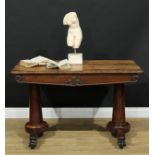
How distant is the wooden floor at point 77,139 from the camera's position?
2.79m

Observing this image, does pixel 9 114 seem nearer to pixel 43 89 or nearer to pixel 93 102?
pixel 43 89

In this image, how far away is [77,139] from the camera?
9.99 ft

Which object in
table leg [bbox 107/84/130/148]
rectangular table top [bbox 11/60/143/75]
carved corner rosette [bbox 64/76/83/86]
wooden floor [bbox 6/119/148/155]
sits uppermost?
rectangular table top [bbox 11/60/143/75]

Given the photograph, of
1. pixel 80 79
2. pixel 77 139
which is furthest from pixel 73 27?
pixel 77 139

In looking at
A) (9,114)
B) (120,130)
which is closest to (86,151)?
(120,130)

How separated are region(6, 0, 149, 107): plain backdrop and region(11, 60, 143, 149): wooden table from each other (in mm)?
614

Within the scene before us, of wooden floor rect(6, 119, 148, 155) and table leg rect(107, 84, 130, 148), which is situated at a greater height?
table leg rect(107, 84, 130, 148)

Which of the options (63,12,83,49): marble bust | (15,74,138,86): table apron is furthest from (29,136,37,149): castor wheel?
(63,12,83,49): marble bust

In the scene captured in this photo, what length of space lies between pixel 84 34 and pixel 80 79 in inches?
35.7

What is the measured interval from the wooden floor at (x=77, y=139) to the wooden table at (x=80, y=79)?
95mm

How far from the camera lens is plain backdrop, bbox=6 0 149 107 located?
136 inches

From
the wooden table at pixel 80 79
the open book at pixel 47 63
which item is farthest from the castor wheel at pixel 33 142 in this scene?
the open book at pixel 47 63

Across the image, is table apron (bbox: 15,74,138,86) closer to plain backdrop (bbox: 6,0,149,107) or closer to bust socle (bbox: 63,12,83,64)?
bust socle (bbox: 63,12,83,64)

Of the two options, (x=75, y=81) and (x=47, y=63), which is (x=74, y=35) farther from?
(x=75, y=81)
